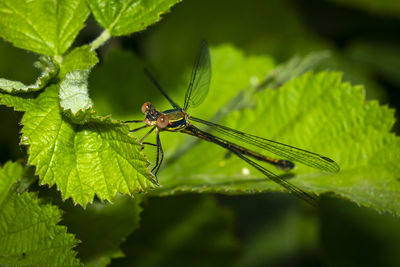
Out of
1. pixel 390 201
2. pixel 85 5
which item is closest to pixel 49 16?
pixel 85 5

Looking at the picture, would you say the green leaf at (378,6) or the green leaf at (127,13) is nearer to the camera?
the green leaf at (127,13)

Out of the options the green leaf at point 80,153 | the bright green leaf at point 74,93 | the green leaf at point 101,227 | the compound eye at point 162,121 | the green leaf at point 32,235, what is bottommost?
the green leaf at point 32,235

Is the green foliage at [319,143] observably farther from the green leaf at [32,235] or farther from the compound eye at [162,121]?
the green leaf at [32,235]

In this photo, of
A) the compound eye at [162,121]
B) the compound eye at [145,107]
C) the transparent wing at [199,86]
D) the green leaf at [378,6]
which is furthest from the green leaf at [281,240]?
the compound eye at [145,107]

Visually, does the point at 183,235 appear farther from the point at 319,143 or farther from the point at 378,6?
the point at 378,6

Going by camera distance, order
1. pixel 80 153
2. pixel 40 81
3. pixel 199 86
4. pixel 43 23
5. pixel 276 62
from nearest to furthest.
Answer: pixel 40 81 < pixel 80 153 < pixel 43 23 < pixel 199 86 < pixel 276 62

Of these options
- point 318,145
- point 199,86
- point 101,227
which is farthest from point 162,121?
point 318,145
